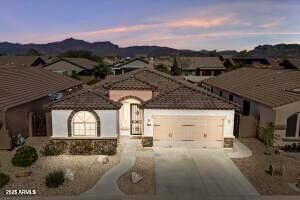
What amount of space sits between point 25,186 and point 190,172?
8.14m

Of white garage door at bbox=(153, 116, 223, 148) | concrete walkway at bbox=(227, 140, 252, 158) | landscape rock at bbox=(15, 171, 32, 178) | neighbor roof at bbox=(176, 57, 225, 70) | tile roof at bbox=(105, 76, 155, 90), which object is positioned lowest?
concrete walkway at bbox=(227, 140, 252, 158)

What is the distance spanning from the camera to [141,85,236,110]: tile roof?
1795 centimetres

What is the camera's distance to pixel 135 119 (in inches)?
800

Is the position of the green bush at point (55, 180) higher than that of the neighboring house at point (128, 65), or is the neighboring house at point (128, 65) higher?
the neighboring house at point (128, 65)

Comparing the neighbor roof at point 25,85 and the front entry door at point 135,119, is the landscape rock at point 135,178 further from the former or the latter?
the neighbor roof at point 25,85

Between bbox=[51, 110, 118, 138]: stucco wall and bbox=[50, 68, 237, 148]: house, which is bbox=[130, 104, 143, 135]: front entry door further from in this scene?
bbox=[51, 110, 118, 138]: stucco wall

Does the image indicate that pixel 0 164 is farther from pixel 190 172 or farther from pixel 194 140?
pixel 194 140

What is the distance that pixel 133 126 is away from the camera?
2038cm

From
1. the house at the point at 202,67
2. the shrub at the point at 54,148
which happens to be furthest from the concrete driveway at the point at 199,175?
the house at the point at 202,67

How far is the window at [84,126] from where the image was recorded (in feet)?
57.3

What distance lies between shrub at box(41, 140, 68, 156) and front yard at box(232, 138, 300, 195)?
34.9 feet

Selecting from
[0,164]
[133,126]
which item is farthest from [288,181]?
[0,164]

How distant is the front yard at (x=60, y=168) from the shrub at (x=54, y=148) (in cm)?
36

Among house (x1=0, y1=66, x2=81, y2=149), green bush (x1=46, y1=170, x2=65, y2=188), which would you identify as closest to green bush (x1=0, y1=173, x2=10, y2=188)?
green bush (x1=46, y1=170, x2=65, y2=188)
